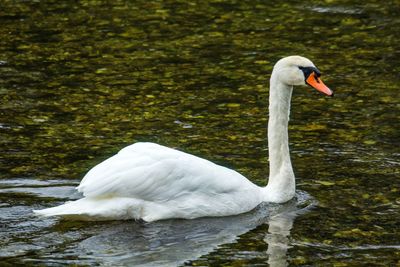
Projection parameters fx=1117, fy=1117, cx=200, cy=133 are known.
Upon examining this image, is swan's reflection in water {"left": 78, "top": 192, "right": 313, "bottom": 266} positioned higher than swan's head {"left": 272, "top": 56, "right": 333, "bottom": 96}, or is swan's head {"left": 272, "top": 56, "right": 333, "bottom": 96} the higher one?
swan's head {"left": 272, "top": 56, "right": 333, "bottom": 96}

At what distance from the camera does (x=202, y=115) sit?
13219 mm

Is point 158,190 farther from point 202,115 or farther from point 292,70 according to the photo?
point 202,115

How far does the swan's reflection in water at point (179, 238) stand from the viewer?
9219 millimetres

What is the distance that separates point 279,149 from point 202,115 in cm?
243

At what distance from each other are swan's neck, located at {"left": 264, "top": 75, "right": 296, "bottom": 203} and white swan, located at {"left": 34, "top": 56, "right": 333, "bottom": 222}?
0.09 feet

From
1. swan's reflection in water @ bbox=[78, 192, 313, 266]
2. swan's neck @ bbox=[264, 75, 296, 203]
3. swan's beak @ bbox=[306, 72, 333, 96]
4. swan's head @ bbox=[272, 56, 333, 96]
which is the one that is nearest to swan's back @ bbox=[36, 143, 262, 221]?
swan's reflection in water @ bbox=[78, 192, 313, 266]

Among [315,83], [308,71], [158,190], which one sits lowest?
[158,190]

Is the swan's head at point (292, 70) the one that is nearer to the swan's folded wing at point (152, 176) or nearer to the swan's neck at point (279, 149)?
the swan's neck at point (279, 149)

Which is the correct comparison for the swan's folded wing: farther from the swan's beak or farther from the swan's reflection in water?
the swan's beak

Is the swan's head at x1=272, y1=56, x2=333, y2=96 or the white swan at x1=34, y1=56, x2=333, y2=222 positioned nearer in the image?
the white swan at x1=34, y1=56, x2=333, y2=222

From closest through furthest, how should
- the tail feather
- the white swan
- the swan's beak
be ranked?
1. the tail feather
2. the white swan
3. the swan's beak

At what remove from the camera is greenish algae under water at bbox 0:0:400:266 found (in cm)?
960

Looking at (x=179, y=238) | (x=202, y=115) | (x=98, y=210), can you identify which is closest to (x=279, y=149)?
(x=179, y=238)

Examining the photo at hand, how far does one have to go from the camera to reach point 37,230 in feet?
32.0
